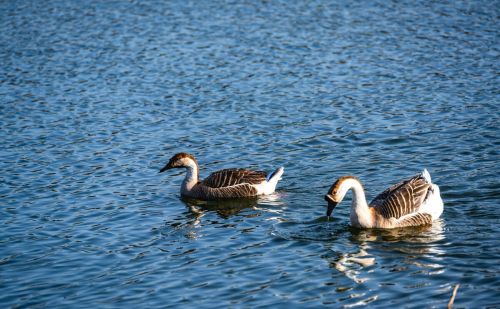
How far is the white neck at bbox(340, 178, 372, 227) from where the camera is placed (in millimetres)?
16203

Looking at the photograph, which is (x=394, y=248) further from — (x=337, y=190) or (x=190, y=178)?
(x=190, y=178)

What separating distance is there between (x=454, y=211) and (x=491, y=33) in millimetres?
16470

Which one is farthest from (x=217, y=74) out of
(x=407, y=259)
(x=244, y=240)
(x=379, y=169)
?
(x=407, y=259)

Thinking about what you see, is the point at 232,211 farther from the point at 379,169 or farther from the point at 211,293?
the point at 211,293

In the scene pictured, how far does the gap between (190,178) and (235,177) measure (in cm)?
123

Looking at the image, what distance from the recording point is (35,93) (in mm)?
27734

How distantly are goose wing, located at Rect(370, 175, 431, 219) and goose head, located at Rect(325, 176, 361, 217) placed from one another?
81 centimetres

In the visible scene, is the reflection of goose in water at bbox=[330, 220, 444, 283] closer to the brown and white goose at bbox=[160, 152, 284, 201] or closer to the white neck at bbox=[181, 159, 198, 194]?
the brown and white goose at bbox=[160, 152, 284, 201]

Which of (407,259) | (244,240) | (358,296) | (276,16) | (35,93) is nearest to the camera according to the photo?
(358,296)

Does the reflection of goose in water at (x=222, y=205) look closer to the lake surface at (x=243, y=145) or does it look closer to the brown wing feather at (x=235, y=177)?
the lake surface at (x=243, y=145)

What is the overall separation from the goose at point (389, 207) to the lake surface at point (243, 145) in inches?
10.7

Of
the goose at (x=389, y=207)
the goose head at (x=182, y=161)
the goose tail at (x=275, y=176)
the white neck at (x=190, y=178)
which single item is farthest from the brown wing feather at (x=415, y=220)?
the goose head at (x=182, y=161)

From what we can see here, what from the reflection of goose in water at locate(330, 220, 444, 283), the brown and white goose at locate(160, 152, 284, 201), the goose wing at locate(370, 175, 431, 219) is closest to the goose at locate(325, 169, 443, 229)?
the goose wing at locate(370, 175, 431, 219)

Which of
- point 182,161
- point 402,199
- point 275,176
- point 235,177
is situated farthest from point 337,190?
point 182,161
